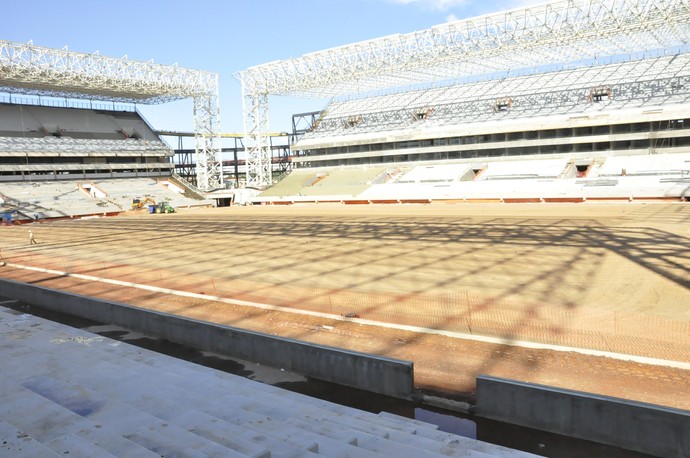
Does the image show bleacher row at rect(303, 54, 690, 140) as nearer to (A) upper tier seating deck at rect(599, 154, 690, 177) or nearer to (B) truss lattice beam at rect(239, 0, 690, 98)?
(B) truss lattice beam at rect(239, 0, 690, 98)

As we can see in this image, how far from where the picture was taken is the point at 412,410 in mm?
7066

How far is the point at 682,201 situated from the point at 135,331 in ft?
144

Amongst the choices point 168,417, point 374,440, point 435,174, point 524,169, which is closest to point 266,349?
point 168,417

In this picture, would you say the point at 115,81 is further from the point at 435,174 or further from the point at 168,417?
the point at 168,417

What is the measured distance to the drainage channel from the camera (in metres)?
5.83

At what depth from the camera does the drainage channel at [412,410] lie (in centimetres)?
583

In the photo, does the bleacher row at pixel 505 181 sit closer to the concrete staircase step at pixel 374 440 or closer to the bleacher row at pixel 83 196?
the bleacher row at pixel 83 196

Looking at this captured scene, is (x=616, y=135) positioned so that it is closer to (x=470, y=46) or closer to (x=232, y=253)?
(x=470, y=46)

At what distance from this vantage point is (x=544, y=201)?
46.3 m

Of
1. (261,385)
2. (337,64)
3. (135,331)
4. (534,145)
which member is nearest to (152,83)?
(337,64)

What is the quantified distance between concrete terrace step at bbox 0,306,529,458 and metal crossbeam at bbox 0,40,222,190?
61440 millimetres

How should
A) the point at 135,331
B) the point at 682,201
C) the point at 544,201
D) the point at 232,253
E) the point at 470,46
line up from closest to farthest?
1. the point at 135,331
2. the point at 232,253
3. the point at 682,201
4. the point at 544,201
5. the point at 470,46

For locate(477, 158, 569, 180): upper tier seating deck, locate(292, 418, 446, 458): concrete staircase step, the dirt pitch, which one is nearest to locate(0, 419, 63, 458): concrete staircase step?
locate(292, 418, 446, 458): concrete staircase step

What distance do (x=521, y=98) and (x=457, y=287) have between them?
63.3 meters
